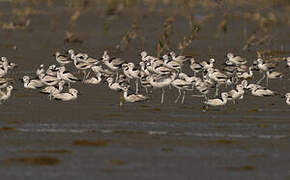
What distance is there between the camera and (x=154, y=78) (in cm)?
1844

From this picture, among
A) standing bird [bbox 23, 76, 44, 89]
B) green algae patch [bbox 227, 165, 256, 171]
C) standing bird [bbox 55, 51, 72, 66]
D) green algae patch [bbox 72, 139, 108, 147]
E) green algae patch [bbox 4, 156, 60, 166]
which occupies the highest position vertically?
green algae patch [bbox 4, 156, 60, 166]

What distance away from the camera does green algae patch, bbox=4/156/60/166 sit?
35.9 ft

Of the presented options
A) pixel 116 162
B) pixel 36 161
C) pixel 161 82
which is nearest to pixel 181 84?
pixel 161 82

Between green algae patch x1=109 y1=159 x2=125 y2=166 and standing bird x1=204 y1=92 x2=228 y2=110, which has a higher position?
green algae patch x1=109 y1=159 x2=125 y2=166

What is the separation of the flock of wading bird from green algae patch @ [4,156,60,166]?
17.3ft

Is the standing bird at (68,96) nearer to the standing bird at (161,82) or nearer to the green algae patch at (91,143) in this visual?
the standing bird at (161,82)

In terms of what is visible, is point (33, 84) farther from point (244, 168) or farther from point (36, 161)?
point (244, 168)

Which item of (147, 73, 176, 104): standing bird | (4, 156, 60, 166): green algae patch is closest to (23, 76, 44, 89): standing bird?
(147, 73, 176, 104): standing bird

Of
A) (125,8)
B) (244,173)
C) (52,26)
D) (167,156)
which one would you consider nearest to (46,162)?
(167,156)

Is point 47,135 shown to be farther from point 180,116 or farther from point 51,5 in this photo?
point 51,5

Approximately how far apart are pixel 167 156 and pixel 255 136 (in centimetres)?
190

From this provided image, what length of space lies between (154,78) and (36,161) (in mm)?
7553

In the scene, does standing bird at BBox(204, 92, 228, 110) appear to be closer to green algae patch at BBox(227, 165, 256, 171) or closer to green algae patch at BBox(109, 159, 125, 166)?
green algae patch at BBox(109, 159, 125, 166)

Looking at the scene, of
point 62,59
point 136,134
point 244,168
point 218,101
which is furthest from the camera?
point 62,59
